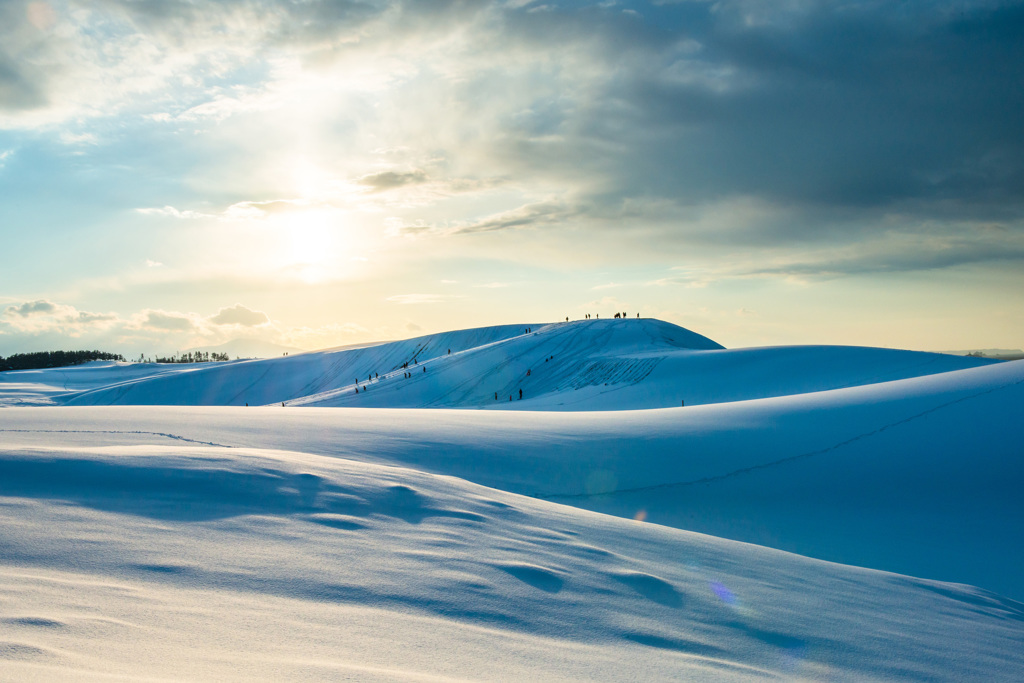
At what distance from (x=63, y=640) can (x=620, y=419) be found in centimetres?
929

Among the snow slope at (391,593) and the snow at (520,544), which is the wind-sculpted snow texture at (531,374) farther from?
the snow slope at (391,593)

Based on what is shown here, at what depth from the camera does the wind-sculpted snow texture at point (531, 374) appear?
25750 mm

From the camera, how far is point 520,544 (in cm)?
395

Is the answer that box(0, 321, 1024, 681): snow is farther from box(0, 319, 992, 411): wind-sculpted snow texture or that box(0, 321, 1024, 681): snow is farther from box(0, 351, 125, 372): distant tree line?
box(0, 351, 125, 372): distant tree line

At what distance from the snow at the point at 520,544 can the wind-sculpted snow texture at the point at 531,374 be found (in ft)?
53.9

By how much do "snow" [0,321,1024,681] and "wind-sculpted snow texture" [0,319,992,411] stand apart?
53.9 ft

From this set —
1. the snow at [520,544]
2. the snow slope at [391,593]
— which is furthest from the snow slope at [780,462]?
the snow slope at [391,593]

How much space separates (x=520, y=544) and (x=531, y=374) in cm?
3152

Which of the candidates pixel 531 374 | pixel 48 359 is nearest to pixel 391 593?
pixel 531 374

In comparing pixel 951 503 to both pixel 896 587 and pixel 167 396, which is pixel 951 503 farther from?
pixel 167 396

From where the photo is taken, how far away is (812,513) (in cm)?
673

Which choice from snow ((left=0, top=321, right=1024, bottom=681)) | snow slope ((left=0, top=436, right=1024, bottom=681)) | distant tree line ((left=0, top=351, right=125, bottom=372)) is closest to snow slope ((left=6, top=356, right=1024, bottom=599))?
snow ((left=0, top=321, right=1024, bottom=681))

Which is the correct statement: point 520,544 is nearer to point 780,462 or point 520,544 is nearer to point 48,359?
point 780,462

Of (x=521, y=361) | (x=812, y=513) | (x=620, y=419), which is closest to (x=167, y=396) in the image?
(x=521, y=361)
